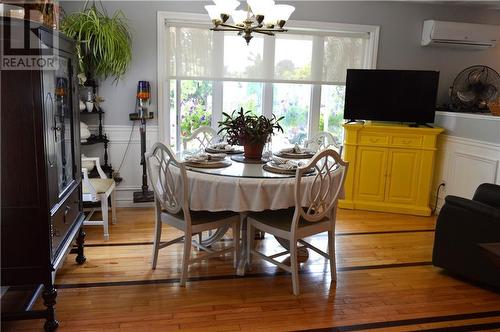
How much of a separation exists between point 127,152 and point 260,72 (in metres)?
1.67

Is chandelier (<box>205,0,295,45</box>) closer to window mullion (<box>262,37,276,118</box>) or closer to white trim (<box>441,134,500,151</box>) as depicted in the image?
window mullion (<box>262,37,276,118</box>)

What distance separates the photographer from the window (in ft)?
13.6

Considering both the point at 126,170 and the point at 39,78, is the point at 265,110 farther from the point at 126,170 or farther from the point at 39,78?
the point at 39,78

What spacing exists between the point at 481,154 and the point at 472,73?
1219mm

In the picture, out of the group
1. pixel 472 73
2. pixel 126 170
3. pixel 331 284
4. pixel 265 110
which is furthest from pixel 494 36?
pixel 126 170

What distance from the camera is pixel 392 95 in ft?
14.1

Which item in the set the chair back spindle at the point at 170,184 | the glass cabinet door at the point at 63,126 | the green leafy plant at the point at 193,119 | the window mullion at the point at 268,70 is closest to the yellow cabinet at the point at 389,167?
the window mullion at the point at 268,70

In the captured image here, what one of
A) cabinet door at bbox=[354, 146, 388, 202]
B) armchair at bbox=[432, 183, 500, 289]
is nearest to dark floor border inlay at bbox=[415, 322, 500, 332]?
armchair at bbox=[432, 183, 500, 289]

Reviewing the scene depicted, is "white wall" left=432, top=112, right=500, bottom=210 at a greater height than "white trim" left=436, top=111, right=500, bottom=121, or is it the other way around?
"white trim" left=436, top=111, right=500, bottom=121

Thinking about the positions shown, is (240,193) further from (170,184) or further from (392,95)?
(392,95)

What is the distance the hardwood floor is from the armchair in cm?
12

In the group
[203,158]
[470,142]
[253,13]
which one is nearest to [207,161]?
[203,158]

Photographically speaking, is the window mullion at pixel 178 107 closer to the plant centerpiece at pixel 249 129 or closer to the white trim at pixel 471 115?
the plant centerpiece at pixel 249 129

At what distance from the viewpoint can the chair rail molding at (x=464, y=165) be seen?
3744 millimetres
